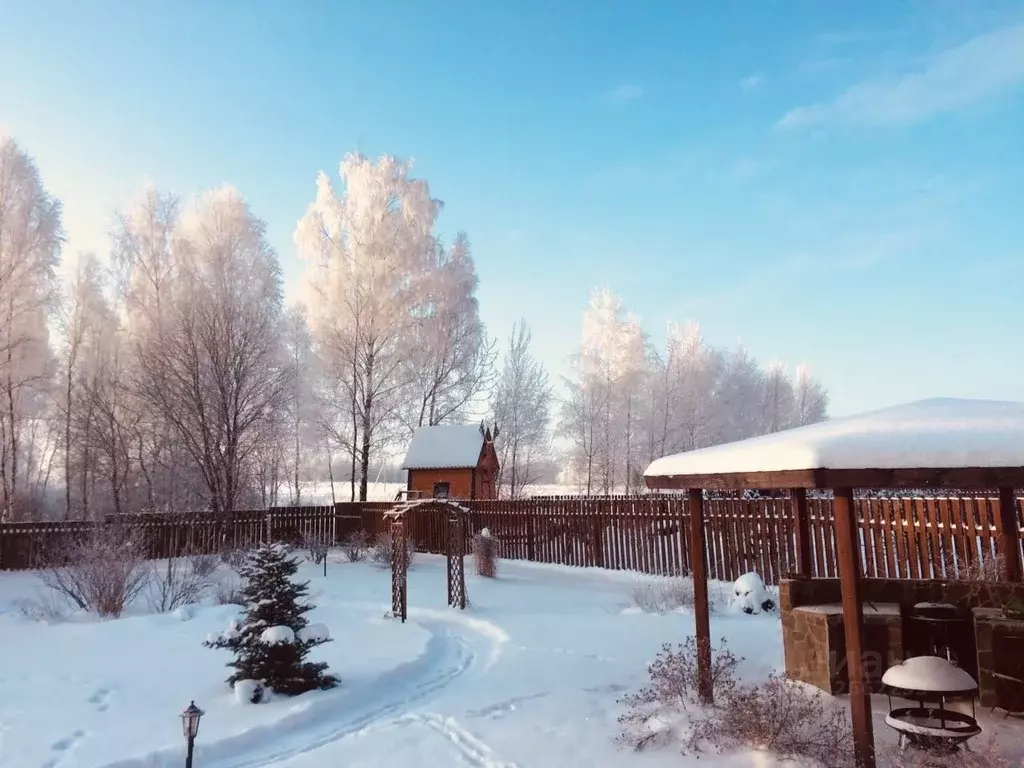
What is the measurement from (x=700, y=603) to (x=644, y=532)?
696cm

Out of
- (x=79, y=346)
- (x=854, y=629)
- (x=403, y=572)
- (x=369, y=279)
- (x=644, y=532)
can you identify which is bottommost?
(x=403, y=572)

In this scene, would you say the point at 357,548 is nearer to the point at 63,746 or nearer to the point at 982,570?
the point at 63,746

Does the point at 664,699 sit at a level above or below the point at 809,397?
below

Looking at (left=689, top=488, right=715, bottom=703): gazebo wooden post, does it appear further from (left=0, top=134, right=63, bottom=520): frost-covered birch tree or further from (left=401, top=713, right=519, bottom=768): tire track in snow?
(left=0, top=134, right=63, bottom=520): frost-covered birch tree

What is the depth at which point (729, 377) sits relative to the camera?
3750 cm

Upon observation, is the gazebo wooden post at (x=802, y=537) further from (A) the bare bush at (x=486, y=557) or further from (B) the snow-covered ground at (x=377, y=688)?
(A) the bare bush at (x=486, y=557)

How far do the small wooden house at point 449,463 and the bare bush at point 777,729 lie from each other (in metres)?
14.8

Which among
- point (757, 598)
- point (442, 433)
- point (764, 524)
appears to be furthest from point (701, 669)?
point (442, 433)

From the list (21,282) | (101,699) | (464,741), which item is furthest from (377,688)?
(21,282)

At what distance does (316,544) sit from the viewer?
572 inches

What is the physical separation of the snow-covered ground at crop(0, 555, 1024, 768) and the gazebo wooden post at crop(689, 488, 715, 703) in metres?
0.69

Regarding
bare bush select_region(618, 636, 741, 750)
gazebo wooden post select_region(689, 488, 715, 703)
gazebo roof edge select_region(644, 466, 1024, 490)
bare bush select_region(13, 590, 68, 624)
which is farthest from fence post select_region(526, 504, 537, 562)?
gazebo roof edge select_region(644, 466, 1024, 490)

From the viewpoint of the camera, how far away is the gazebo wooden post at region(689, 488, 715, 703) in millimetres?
4789

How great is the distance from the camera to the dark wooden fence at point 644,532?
857cm
